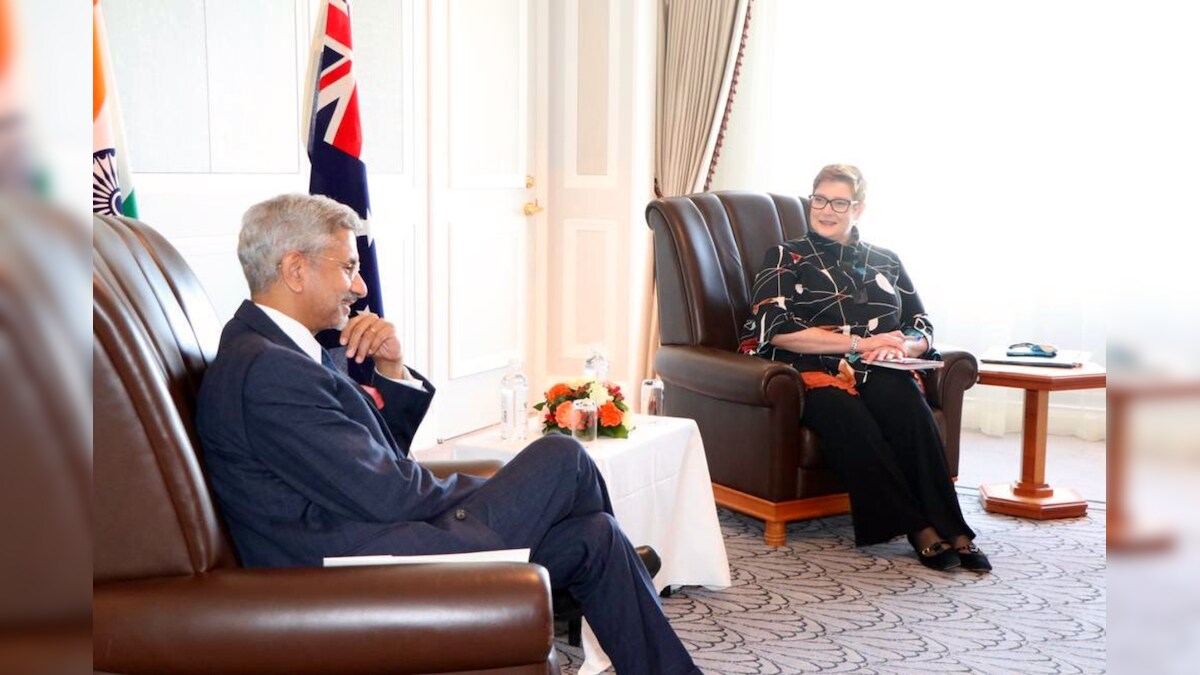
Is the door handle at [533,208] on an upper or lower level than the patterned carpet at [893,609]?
upper

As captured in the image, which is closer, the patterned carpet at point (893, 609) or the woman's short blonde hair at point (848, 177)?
the patterned carpet at point (893, 609)

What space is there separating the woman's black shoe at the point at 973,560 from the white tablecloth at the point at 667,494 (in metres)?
0.75

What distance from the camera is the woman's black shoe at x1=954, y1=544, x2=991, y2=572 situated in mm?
3682

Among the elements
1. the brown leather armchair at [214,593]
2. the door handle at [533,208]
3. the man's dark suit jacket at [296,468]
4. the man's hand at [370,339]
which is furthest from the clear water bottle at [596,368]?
the door handle at [533,208]

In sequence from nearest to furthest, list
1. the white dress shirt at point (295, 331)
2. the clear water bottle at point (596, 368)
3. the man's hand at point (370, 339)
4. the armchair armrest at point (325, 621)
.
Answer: the armchair armrest at point (325, 621)
the white dress shirt at point (295, 331)
the man's hand at point (370, 339)
the clear water bottle at point (596, 368)

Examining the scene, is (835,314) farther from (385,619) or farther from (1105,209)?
(1105,209)

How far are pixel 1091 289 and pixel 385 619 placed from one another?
4613 millimetres

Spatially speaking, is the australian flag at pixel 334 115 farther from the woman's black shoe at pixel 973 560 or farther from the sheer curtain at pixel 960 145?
the sheer curtain at pixel 960 145

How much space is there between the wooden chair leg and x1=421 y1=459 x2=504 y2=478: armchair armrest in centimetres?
142

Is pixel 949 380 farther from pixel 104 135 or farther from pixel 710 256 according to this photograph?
pixel 104 135

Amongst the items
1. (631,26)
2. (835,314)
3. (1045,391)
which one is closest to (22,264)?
(835,314)

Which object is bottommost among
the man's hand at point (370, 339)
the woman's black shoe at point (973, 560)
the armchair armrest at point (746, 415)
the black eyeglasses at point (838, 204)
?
the woman's black shoe at point (973, 560)

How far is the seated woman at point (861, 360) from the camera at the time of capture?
3.71 m

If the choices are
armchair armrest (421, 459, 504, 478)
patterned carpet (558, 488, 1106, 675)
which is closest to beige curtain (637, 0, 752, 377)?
patterned carpet (558, 488, 1106, 675)
